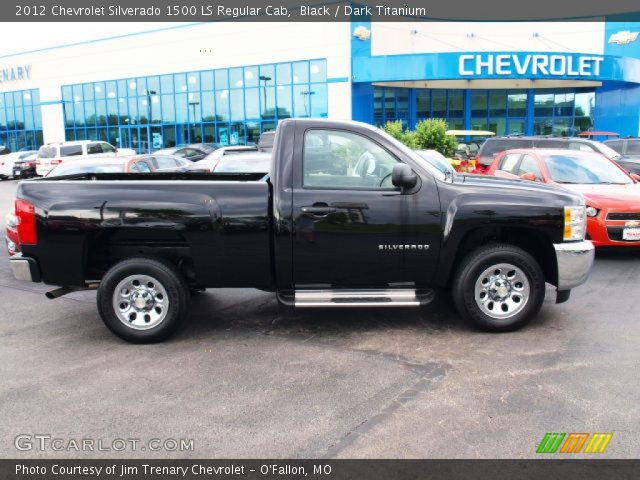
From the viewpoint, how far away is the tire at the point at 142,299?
5.26 meters

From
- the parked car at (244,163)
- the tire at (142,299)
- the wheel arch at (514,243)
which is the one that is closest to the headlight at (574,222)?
the wheel arch at (514,243)

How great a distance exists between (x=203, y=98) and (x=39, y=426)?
3527 centimetres

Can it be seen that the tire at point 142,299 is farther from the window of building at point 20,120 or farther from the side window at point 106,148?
the window of building at point 20,120

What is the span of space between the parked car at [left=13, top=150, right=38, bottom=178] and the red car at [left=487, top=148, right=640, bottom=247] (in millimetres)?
26497

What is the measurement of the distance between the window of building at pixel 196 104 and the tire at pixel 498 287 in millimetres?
28199

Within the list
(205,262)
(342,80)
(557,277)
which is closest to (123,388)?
(205,262)

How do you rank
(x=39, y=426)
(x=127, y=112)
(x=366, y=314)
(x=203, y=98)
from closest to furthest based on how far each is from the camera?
1. (x=39, y=426)
2. (x=366, y=314)
3. (x=203, y=98)
4. (x=127, y=112)

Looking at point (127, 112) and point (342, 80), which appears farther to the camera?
point (127, 112)

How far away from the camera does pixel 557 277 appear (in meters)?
5.48

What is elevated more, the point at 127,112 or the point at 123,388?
the point at 127,112

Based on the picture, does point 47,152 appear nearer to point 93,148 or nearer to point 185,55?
point 93,148

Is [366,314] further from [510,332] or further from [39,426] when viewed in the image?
[39,426]

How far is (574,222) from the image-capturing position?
5465 millimetres

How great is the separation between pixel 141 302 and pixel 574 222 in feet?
13.6
